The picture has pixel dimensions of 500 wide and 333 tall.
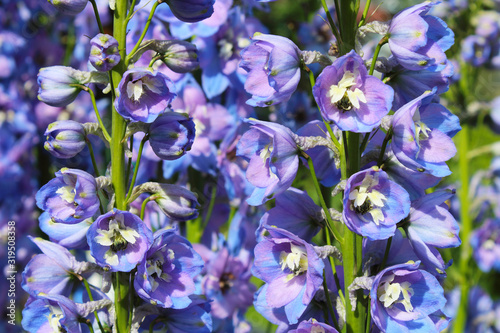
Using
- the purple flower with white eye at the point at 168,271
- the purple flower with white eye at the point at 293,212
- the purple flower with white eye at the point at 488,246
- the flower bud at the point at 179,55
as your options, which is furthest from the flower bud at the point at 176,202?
the purple flower with white eye at the point at 488,246

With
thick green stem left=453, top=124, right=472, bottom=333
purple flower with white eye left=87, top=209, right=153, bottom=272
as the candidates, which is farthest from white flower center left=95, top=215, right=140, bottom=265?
thick green stem left=453, top=124, right=472, bottom=333

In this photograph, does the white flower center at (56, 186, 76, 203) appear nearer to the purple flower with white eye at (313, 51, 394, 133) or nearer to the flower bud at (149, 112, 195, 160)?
the flower bud at (149, 112, 195, 160)

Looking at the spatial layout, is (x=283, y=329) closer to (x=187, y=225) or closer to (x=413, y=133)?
(x=413, y=133)

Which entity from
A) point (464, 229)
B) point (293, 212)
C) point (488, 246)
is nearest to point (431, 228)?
point (293, 212)

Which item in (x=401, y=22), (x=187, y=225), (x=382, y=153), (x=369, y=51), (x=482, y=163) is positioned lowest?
(x=482, y=163)

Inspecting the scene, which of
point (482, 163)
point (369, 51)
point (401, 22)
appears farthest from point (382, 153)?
point (482, 163)

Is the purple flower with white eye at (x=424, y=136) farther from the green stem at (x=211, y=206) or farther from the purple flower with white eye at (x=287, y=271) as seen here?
the green stem at (x=211, y=206)
